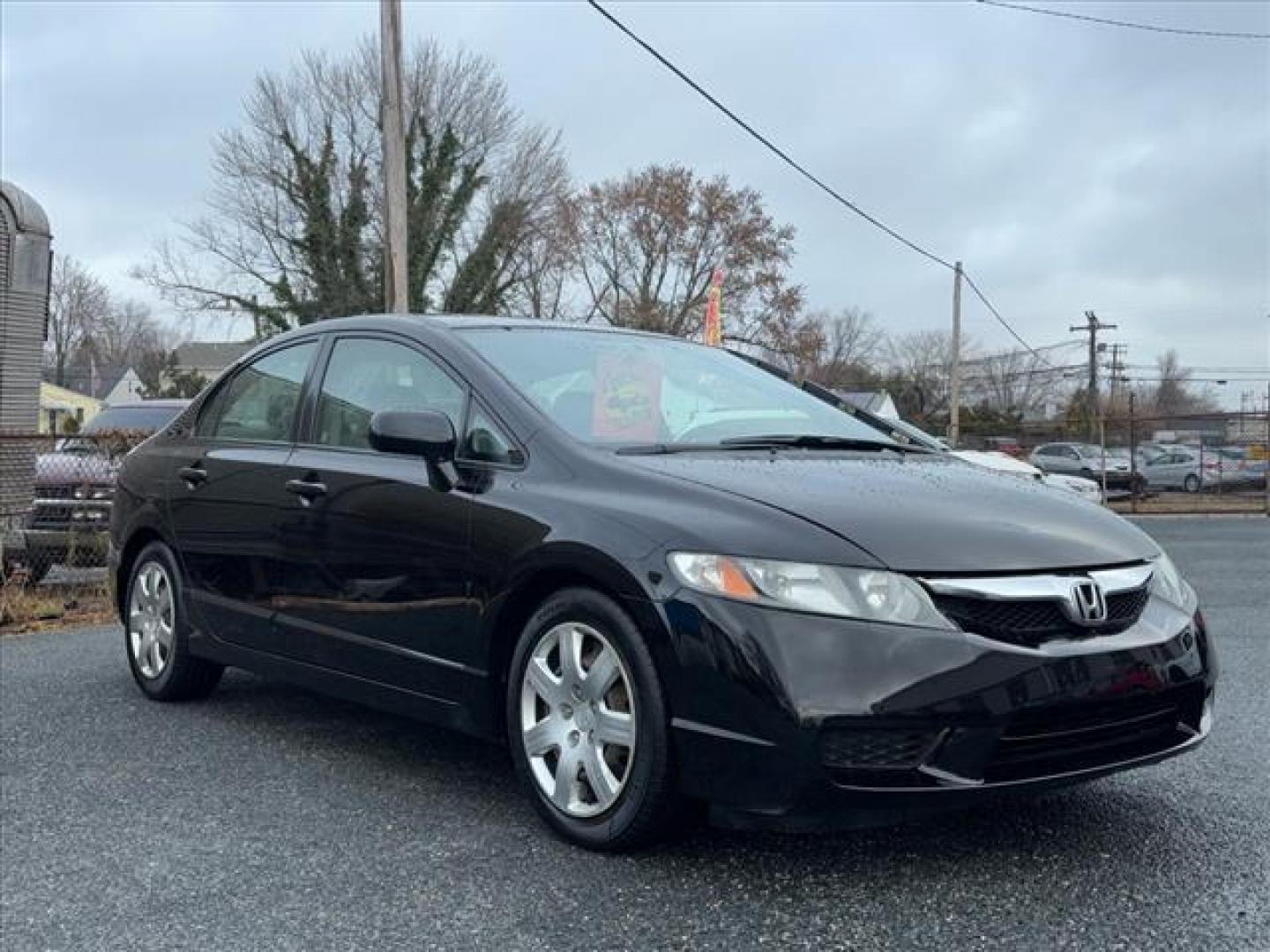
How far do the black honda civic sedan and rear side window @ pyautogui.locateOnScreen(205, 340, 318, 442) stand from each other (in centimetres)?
3

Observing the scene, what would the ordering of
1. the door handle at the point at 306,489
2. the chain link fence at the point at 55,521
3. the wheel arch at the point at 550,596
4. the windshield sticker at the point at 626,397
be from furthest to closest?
the chain link fence at the point at 55,521 < the door handle at the point at 306,489 < the windshield sticker at the point at 626,397 < the wheel arch at the point at 550,596

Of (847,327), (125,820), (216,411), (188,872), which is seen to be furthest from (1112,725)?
(847,327)

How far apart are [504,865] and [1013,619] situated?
1.48 metres

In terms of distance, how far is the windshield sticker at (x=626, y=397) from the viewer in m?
3.83

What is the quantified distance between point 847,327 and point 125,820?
2957 inches

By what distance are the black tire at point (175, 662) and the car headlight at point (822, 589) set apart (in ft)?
9.27

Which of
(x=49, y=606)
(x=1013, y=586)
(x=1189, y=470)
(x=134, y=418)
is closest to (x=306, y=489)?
(x=1013, y=586)

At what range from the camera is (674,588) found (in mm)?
3039

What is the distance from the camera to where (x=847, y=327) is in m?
76.6

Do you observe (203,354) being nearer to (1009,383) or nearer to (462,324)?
(1009,383)

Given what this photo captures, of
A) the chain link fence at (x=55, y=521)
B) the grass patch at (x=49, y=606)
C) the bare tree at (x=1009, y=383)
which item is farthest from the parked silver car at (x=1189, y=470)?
the bare tree at (x=1009, y=383)

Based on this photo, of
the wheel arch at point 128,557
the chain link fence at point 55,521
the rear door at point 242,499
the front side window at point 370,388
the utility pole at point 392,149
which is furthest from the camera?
the utility pole at point 392,149

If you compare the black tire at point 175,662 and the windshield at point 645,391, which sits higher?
the windshield at point 645,391

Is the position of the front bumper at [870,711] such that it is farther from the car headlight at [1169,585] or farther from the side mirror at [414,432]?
the side mirror at [414,432]
